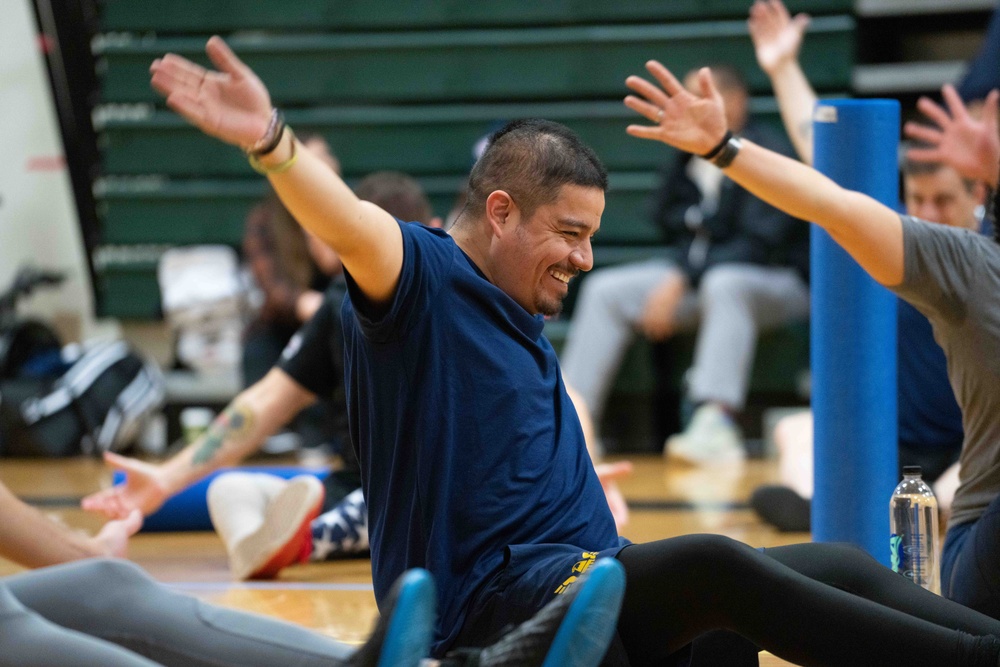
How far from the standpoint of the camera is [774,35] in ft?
13.3

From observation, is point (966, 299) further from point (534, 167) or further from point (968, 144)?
point (534, 167)

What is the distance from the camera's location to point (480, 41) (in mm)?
6883

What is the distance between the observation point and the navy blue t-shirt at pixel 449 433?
196cm

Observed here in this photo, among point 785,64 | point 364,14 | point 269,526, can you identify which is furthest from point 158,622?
point 364,14

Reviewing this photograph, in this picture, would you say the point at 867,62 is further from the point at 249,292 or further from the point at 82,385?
the point at 82,385

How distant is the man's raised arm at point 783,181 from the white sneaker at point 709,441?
10.8 ft

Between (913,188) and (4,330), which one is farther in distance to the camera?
(4,330)

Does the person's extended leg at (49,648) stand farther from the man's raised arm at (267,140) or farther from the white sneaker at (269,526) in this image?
the white sneaker at (269,526)

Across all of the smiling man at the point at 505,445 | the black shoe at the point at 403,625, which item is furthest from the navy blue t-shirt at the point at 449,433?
the black shoe at the point at 403,625

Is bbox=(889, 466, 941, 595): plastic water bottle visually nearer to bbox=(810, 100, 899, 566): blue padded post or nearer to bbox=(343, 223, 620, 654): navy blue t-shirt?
bbox=(810, 100, 899, 566): blue padded post

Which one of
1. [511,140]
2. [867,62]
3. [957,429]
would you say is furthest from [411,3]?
[511,140]

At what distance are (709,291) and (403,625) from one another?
14.6 feet

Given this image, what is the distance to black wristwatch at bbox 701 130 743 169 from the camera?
2420 mm

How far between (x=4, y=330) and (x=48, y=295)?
2.38 feet
